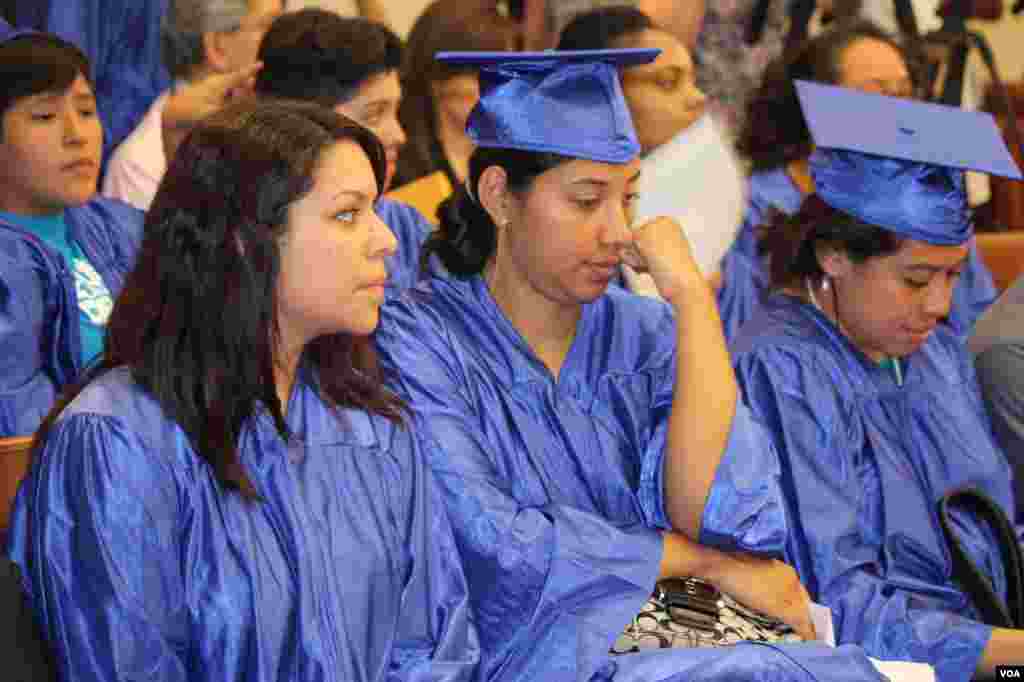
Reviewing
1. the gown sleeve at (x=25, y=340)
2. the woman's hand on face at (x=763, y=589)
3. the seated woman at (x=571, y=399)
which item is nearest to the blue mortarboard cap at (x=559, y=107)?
the seated woman at (x=571, y=399)

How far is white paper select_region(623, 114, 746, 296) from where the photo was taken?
360 centimetres

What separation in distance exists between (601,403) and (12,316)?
1130 millimetres

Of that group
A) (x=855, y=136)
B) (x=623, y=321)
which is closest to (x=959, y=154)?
(x=855, y=136)

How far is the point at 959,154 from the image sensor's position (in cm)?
269

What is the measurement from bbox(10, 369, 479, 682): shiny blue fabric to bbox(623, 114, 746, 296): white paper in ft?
5.62

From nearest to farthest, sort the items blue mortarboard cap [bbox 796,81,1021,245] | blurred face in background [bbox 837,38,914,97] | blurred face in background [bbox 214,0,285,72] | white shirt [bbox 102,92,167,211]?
blue mortarboard cap [bbox 796,81,1021,245], white shirt [bbox 102,92,167,211], blurred face in background [bbox 214,0,285,72], blurred face in background [bbox 837,38,914,97]

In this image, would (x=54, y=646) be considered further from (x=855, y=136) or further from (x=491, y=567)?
(x=855, y=136)

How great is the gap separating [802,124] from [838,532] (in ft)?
5.45

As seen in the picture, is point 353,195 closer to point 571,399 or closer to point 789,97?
point 571,399

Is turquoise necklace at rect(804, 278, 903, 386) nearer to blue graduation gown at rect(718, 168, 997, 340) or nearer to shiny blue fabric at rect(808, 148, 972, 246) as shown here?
shiny blue fabric at rect(808, 148, 972, 246)

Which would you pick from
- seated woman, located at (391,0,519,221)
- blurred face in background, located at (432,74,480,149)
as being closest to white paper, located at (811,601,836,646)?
seated woman, located at (391,0,519,221)

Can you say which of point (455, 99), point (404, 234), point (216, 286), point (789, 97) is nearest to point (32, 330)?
point (404, 234)

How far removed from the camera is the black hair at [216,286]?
1849 mm

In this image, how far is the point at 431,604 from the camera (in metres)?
2.00
